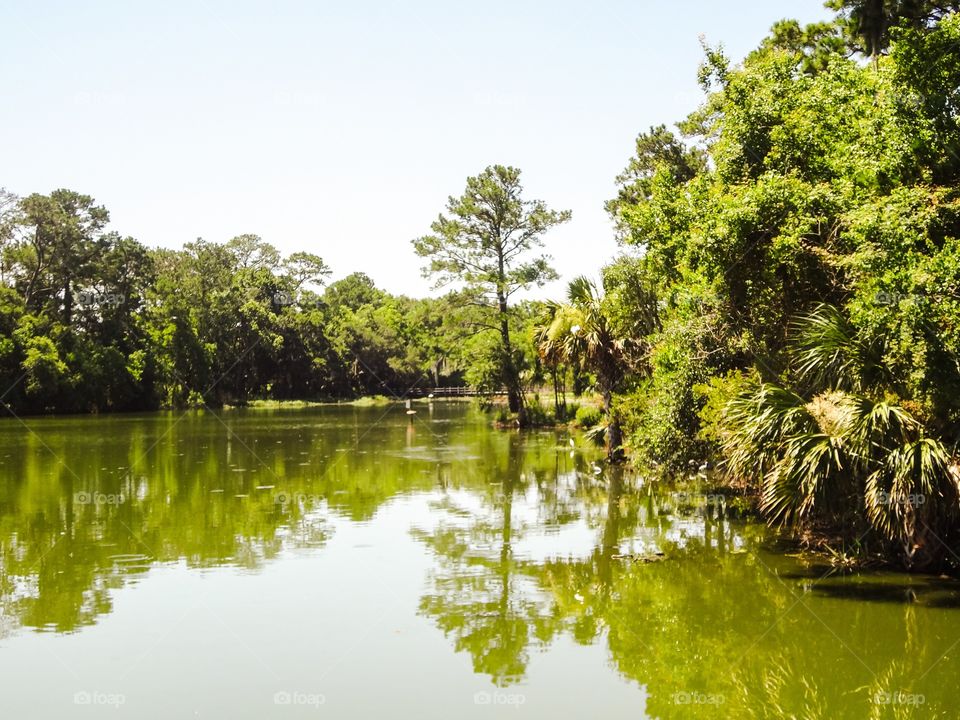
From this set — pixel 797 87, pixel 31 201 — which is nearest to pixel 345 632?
pixel 797 87

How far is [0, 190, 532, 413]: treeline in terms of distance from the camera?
67750 millimetres

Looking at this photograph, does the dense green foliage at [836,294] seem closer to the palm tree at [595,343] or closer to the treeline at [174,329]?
the palm tree at [595,343]

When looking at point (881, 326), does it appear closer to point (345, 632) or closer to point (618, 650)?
point (618, 650)

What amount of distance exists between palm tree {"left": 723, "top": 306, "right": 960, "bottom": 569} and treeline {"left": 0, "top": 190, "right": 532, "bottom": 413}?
113 ft

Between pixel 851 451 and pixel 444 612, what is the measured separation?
19.7 ft

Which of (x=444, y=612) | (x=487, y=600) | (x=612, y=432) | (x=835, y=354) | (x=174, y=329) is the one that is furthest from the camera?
(x=174, y=329)

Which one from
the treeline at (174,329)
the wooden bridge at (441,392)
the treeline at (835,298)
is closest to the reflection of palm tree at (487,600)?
the treeline at (835,298)

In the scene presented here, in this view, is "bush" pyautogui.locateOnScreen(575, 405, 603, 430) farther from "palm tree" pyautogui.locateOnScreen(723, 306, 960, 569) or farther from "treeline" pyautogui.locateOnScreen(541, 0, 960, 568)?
"palm tree" pyautogui.locateOnScreen(723, 306, 960, 569)

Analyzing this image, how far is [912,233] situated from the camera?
11.8 m

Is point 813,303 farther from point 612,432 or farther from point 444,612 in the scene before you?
→ point 612,432

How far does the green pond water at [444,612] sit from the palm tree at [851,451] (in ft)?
3.04

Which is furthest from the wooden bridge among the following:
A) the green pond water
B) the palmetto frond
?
the palmetto frond

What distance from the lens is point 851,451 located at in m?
12.2

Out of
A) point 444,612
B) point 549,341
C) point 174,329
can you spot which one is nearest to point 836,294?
point 444,612
